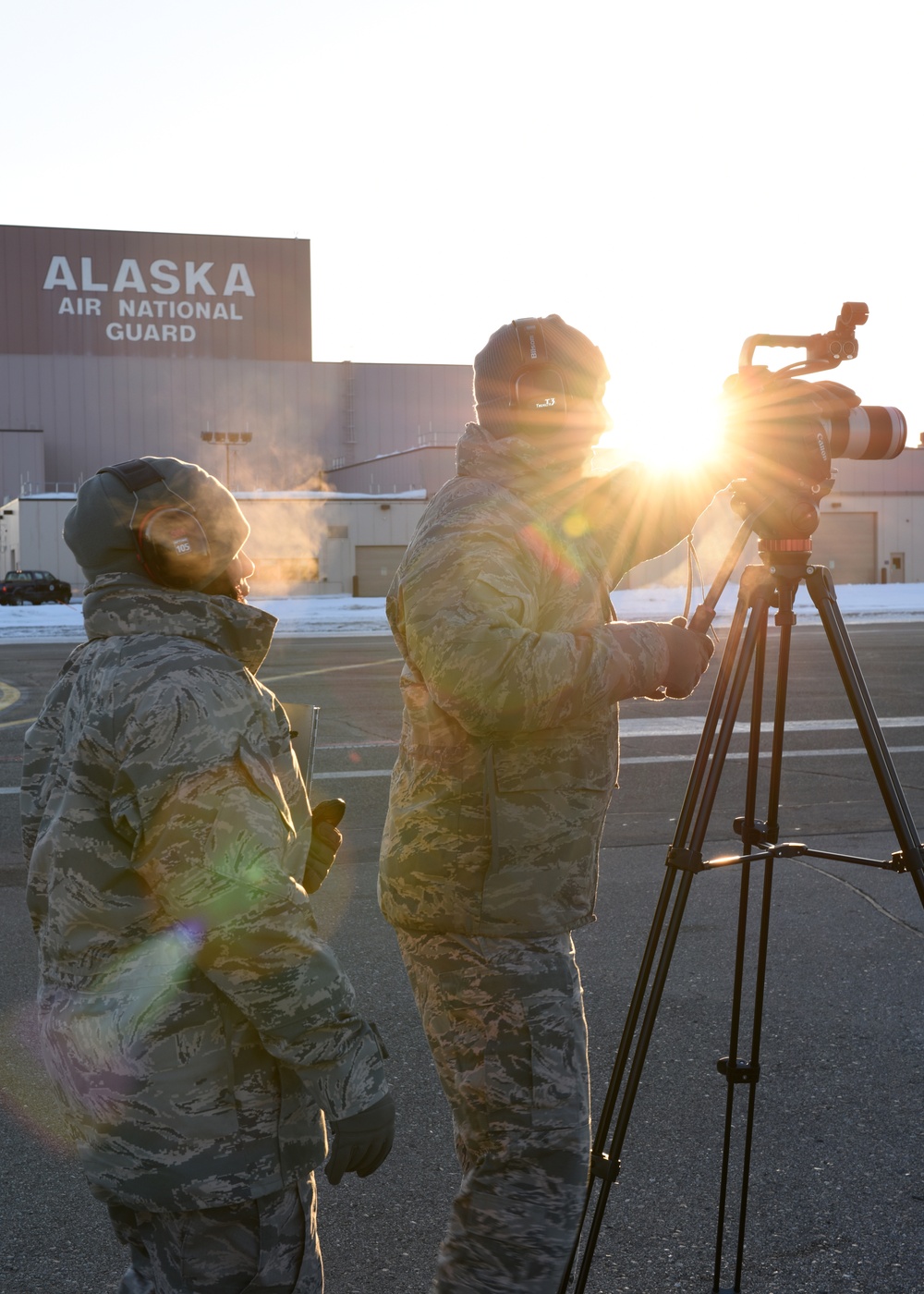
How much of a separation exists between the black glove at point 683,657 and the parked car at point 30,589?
4015 cm

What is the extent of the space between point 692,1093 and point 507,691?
2.14 metres

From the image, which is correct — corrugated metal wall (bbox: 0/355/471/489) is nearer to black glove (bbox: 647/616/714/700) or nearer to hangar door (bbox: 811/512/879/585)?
hangar door (bbox: 811/512/879/585)

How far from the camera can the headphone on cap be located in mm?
1891

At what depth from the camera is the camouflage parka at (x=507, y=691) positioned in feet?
6.86

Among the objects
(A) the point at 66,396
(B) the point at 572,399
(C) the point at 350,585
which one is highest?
(A) the point at 66,396

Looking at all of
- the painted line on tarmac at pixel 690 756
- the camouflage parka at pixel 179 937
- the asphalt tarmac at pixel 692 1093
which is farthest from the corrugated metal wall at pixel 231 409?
the camouflage parka at pixel 179 937

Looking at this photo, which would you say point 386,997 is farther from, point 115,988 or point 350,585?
point 350,585

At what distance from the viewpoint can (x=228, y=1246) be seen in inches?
74.0

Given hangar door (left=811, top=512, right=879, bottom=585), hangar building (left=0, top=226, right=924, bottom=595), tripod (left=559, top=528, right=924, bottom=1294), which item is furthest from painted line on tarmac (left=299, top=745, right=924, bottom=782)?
hangar building (left=0, top=226, right=924, bottom=595)

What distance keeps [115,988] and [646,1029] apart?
0.97 m

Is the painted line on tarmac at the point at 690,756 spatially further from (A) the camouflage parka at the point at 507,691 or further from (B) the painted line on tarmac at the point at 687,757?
(A) the camouflage parka at the point at 507,691

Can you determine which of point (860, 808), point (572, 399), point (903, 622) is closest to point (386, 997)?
point (572, 399)

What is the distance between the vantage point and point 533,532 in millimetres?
2230

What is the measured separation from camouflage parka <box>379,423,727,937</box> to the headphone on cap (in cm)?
41
